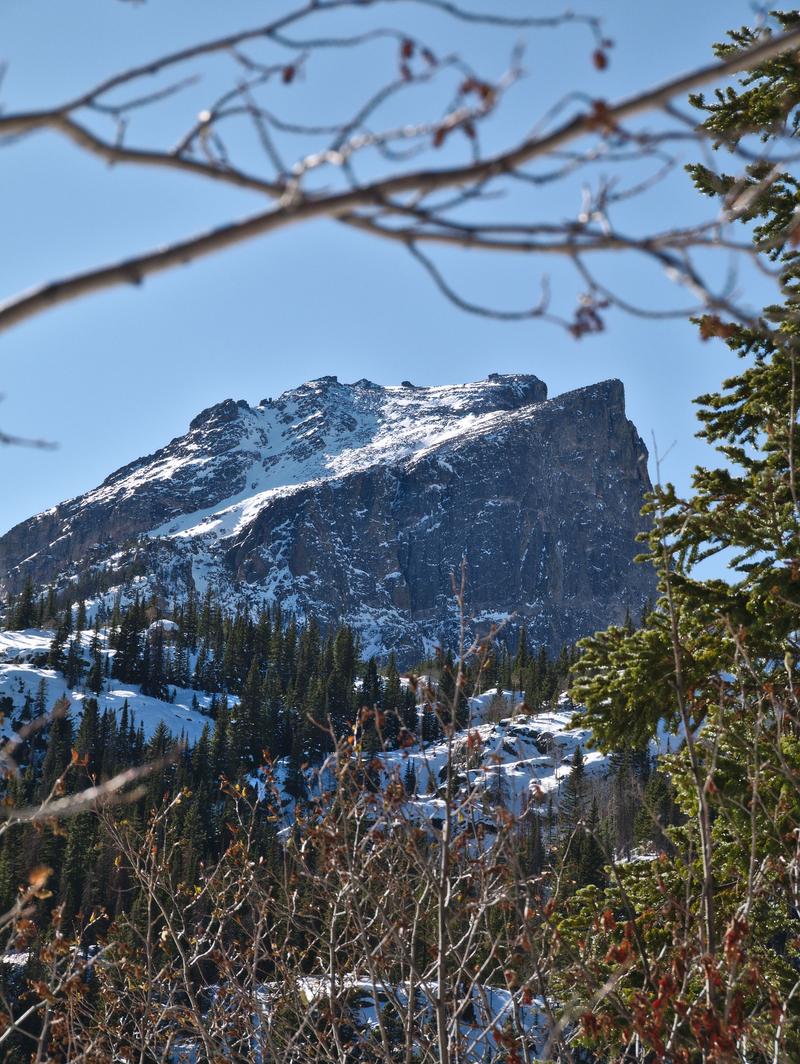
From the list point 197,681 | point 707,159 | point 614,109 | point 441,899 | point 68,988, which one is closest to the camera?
point 614,109

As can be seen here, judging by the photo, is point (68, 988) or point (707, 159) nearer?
point (707, 159)

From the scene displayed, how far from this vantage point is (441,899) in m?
3.90

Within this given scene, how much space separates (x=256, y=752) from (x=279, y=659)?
25.1 meters

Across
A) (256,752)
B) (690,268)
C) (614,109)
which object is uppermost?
(614,109)

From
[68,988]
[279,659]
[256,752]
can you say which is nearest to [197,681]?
[279,659]

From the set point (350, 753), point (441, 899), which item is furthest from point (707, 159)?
point (350, 753)

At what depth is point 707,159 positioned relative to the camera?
6.12 ft

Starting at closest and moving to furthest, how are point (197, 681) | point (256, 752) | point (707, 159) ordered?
point (707, 159)
point (256, 752)
point (197, 681)

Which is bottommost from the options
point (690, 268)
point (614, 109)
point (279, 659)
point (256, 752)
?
point (256, 752)

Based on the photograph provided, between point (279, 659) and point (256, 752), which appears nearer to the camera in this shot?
point (256, 752)

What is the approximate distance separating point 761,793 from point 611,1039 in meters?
1.61

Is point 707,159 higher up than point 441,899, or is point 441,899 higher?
point 707,159

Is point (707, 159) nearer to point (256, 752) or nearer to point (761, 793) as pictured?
point (761, 793)

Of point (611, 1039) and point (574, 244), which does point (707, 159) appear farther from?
point (611, 1039)
